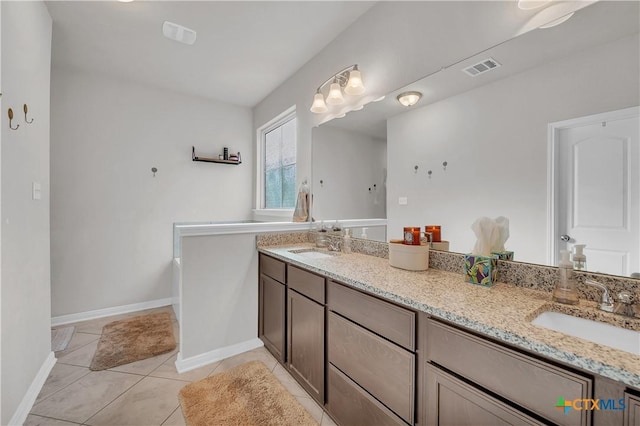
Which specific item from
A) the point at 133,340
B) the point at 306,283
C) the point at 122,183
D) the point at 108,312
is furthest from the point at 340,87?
the point at 108,312

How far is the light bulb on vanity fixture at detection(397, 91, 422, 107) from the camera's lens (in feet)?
5.38

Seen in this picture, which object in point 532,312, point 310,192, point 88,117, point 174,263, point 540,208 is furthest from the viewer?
point 174,263

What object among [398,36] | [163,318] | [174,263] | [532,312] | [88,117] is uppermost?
[398,36]

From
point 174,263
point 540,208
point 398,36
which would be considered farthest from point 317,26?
point 174,263

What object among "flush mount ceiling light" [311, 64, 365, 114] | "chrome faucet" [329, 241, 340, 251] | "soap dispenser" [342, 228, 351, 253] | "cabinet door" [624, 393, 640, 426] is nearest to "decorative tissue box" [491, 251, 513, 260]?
"cabinet door" [624, 393, 640, 426]

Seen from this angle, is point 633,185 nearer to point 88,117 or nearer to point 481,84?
point 481,84

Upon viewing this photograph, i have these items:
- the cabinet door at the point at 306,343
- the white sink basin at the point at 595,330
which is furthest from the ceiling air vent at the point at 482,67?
the cabinet door at the point at 306,343

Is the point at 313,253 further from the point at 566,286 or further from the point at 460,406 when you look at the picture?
the point at 566,286

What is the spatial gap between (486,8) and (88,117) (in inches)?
150

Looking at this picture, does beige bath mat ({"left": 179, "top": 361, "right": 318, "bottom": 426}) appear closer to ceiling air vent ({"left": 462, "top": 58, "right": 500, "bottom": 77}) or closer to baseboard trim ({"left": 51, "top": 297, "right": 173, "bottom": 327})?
baseboard trim ({"left": 51, "top": 297, "right": 173, "bottom": 327})

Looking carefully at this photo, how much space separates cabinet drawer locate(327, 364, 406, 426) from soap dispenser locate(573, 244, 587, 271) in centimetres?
94

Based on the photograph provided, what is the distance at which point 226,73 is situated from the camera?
2947mm

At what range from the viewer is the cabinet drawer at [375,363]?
1.04m

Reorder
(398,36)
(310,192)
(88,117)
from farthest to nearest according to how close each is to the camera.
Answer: (88,117)
(310,192)
(398,36)
